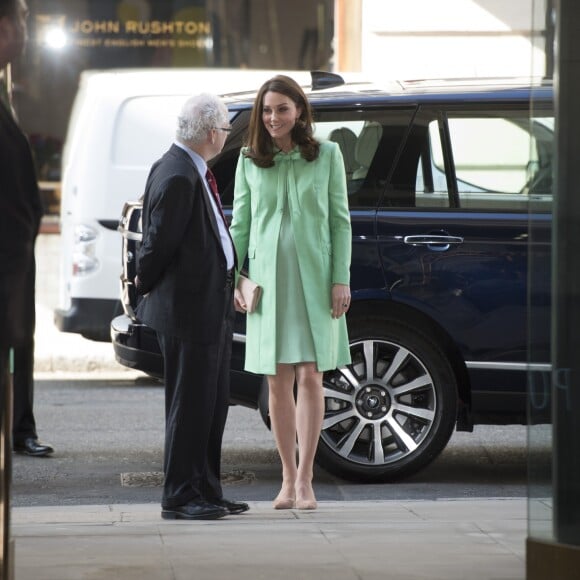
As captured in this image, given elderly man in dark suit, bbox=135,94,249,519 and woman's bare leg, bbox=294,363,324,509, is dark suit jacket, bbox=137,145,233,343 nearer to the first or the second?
elderly man in dark suit, bbox=135,94,249,519

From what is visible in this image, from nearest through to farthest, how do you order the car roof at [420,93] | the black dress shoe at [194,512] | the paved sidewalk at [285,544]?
1. the paved sidewalk at [285,544]
2. the black dress shoe at [194,512]
3. the car roof at [420,93]

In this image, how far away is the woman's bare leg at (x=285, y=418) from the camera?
662 cm

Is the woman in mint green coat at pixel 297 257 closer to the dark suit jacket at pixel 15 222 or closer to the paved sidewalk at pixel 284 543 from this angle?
the paved sidewalk at pixel 284 543

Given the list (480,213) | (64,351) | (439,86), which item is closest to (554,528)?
(480,213)

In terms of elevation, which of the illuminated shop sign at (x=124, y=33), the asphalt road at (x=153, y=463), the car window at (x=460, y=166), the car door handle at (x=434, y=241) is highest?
the illuminated shop sign at (x=124, y=33)

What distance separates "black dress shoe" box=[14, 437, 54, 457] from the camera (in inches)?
326

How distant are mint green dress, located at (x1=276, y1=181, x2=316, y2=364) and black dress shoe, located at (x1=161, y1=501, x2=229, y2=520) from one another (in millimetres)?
714

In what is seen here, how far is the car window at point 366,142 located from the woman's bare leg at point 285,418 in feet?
3.80

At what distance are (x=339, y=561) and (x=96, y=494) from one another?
251 centimetres

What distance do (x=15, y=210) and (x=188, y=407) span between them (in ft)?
7.09

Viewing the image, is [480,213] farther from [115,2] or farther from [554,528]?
[115,2]

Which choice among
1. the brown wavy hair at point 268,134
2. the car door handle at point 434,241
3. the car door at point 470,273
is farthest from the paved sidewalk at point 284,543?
the brown wavy hair at point 268,134

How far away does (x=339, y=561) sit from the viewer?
5.03m

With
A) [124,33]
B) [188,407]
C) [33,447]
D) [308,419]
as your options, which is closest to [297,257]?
[308,419]
